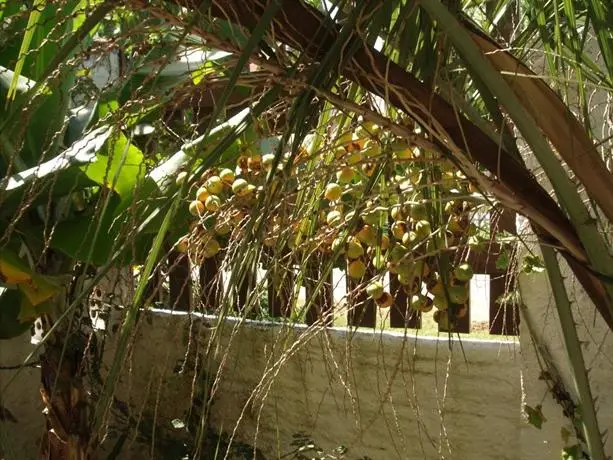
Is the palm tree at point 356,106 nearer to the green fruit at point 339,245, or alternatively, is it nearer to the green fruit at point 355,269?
the green fruit at point 339,245

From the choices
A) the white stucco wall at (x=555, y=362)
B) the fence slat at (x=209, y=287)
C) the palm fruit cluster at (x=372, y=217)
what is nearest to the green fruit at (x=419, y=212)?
the palm fruit cluster at (x=372, y=217)

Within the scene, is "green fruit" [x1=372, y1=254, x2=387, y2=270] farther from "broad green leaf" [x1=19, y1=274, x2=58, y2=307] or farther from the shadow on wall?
"broad green leaf" [x1=19, y1=274, x2=58, y2=307]

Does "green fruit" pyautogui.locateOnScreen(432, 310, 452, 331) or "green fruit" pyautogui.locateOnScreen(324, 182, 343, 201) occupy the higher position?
"green fruit" pyautogui.locateOnScreen(324, 182, 343, 201)

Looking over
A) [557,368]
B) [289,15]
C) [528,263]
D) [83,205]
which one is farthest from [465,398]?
[289,15]

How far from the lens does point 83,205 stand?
201cm

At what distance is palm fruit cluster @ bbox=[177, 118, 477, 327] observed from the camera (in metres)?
0.88

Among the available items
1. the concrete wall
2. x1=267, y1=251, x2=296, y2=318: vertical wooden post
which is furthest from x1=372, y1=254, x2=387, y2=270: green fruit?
the concrete wall

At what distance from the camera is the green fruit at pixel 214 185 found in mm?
1055

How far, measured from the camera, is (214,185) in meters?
1.05

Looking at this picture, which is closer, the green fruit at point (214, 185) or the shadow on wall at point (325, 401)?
the green fruit at point (214, 185)

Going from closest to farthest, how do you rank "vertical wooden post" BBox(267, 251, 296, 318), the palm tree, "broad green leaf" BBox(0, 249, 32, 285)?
the palm tree, "vertical wooden post" BBox(267, 251, 296, 318), "broad green leaf" BBox(0, 249, 32, 285)

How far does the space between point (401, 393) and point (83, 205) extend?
2.94 feet

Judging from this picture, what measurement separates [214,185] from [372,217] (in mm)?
213

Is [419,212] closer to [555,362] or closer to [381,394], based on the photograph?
[555,362]
